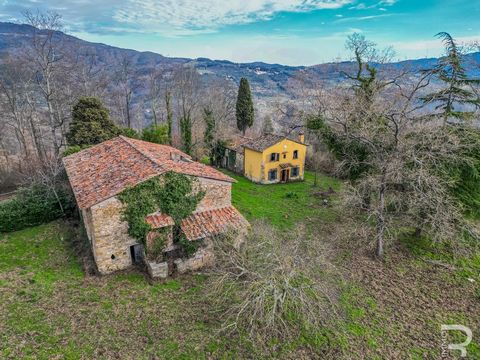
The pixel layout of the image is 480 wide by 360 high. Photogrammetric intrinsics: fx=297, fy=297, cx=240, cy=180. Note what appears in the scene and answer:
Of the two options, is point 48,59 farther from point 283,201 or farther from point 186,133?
point 283,201

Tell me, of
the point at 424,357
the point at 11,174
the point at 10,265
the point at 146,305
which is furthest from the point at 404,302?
the point at 11,174

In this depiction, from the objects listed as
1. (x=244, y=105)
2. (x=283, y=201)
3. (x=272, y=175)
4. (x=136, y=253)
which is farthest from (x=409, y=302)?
(x=244, y=105)

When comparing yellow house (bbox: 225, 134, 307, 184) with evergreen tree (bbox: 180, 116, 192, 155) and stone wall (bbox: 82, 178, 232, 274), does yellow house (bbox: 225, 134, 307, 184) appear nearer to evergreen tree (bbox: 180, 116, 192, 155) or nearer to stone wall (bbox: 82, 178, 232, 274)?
evergreen tree (bbox: 180, 116, 192, 155)

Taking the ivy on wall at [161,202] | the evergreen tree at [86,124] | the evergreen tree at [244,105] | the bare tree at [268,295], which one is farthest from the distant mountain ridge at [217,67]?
the bare tree at [268,295]

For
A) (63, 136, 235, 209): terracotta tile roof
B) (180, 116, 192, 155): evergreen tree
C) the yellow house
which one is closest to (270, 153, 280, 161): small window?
the yellow house

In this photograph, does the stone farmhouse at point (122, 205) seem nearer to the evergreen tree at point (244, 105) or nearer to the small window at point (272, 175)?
the small window at point (272, 175)

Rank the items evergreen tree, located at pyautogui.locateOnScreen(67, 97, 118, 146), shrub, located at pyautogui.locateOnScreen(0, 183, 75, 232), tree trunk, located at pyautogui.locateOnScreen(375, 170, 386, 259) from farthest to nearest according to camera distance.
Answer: evergreen tree, located at pyautogui.locateOnScreen(67, 97, 118, 146) < shrub, located at pyautogui.locateOnScreen(0, 183, 75, 232) < tree trunk, located at pyautogui.locateOnScreen(375, 170, 386, 259)

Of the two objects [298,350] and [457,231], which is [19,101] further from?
[457,231]
